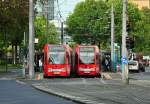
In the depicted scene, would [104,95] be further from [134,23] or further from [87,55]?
[134,23]

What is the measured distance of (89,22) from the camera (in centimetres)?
11331

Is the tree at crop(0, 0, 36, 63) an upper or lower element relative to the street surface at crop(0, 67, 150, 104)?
upper

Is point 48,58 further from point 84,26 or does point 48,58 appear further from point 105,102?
point 84,26

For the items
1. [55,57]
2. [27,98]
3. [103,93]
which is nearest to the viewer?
[27,98]

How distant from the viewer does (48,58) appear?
57500mm

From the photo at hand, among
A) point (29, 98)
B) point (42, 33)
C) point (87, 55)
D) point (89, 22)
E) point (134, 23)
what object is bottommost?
point (29, 98)

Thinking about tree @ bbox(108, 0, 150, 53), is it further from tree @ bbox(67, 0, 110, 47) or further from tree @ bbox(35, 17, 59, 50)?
tree @ bbox(35, 17, 59, 50)

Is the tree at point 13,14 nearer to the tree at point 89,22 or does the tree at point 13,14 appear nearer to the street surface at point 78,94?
the street surface at point 78,94

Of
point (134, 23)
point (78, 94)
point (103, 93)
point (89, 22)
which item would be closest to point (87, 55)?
point (103, 93)

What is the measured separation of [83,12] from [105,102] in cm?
9290

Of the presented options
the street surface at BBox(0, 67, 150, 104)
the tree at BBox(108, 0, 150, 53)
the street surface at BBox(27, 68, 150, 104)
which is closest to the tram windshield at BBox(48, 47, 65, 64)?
the street surface at BBox(27, 68, 150, 104)

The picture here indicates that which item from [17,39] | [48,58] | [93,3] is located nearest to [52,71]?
[48,58]

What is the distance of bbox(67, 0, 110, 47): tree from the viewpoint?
A: 357ft

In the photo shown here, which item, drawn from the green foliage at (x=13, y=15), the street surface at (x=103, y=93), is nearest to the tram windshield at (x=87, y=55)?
the green foliage at (x=13, y=15)
